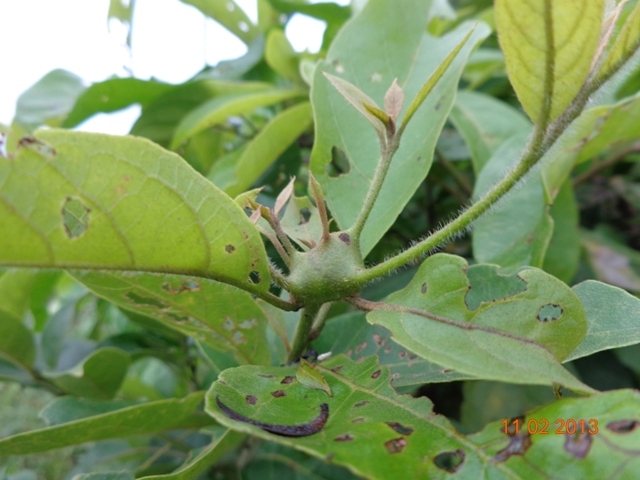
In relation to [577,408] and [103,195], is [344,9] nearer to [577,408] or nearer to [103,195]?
[103,195]

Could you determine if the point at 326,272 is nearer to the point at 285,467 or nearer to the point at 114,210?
the point at 114,210

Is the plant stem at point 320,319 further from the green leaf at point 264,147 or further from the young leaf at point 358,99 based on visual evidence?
the green leaf at point 264,147

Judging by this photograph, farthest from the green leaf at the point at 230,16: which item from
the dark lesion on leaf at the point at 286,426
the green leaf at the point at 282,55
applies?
the dark lesion on leaf at the point at 286,426

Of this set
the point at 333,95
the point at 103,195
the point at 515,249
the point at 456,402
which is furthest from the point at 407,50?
the point at 456,402

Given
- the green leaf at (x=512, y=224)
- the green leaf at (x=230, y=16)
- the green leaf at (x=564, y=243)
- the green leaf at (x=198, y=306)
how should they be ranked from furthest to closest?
1. the green leaf at (x=230, y=16)
2. the green leaf at (x=564, y=243)
3. the green leaf at (x=512, y=224)
4. the green leaf at (x=198, y=306)

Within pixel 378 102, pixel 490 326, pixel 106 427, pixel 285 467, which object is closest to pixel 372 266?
pixel 490 326

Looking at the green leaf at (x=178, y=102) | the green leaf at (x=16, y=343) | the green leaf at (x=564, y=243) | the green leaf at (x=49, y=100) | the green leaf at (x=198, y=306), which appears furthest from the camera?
the green leaf at (x=49, y=100)
